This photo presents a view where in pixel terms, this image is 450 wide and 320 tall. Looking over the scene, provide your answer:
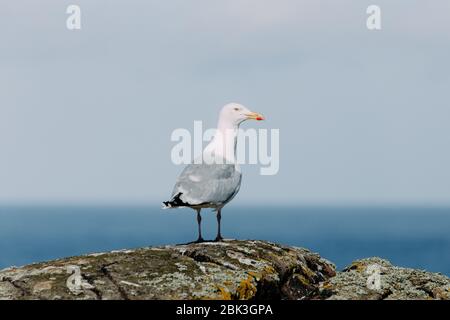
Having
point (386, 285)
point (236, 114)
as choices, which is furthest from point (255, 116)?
point (386, 285)

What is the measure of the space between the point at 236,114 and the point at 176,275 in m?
4.78

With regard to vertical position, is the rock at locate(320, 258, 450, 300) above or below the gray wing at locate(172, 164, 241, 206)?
below

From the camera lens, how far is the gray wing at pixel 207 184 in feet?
51.1

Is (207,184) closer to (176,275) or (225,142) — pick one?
(225,142)

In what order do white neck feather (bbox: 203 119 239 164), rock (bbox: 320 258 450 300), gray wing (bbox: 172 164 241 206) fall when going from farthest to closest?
white neck feather (bbox: 203 119 239 164)
gray wing (bbox: 172 164 241 206)
rock (bbox: 320 258 450 300)

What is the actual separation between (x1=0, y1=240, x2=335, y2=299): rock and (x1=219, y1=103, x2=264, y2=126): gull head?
277 centimetres

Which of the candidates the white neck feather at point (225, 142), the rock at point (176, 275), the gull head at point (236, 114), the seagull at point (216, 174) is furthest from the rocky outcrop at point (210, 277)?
the gull head at point (236, 114)

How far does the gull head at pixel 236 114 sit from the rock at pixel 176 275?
2774 millimetres

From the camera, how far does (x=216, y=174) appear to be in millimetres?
15953

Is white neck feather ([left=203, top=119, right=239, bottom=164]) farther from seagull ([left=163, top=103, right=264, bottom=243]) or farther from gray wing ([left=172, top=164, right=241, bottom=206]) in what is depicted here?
gray wing ([left=172, top=164, right=241, bottom=206])

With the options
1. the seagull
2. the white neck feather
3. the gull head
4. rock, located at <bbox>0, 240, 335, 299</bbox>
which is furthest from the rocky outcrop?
the gull head

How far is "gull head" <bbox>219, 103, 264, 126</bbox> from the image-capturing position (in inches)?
662
